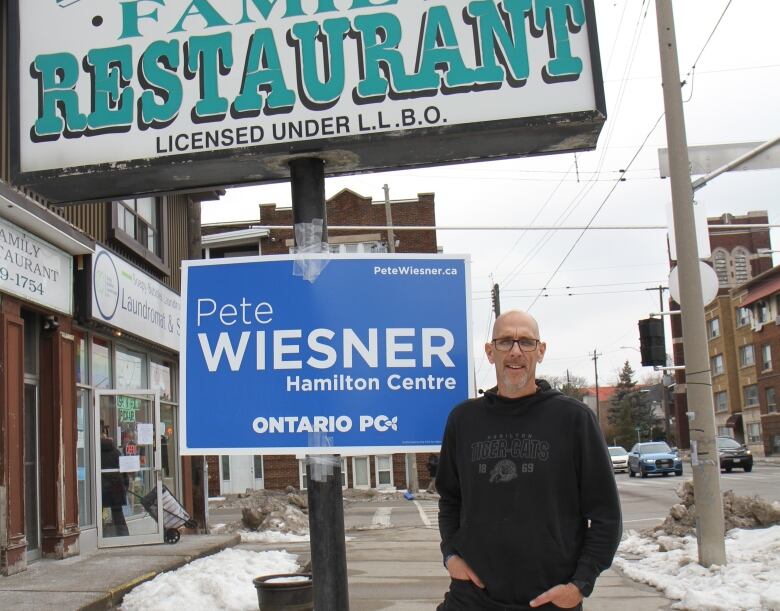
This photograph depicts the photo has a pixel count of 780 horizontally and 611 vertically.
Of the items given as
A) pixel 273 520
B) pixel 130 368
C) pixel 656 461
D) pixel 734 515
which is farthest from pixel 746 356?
pixel 130 368

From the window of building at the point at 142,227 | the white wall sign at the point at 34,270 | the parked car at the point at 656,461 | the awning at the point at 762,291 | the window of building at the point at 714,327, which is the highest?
the awning at the point at 762,291

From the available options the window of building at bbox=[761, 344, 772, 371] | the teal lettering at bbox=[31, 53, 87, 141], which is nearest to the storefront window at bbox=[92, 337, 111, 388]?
the teal lettering at bbox=[31, 53, 87, 141]

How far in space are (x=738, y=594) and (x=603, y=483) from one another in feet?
19.4

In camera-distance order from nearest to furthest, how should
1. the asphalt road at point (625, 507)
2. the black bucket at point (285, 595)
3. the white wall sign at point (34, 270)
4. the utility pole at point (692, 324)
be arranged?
the black bucket at point (285, 595)
the utility pole at point (692, 324)
the white wall sign at point (34, 270)
the asphalt road at point (625, 507)

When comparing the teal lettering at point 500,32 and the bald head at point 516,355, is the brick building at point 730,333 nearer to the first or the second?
the teal lettering at point 500,32

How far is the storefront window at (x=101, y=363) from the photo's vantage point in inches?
481

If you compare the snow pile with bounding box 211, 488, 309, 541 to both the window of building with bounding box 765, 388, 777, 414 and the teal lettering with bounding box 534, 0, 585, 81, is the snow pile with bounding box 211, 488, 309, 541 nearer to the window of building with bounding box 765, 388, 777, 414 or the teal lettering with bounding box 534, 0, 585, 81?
the teal lettering with bounding box 534, 0, 585, 81

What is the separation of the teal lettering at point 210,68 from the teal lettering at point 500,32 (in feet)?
3.24

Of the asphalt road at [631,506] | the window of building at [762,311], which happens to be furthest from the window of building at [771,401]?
the asphalt road at [631,506]

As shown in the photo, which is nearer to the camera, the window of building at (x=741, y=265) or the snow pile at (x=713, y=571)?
the snow pile at (x=713, y=571)

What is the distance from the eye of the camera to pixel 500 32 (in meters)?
3.22

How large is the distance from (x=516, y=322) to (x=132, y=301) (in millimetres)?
10940

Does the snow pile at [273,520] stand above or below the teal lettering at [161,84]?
below

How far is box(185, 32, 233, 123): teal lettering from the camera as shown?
3.29m
